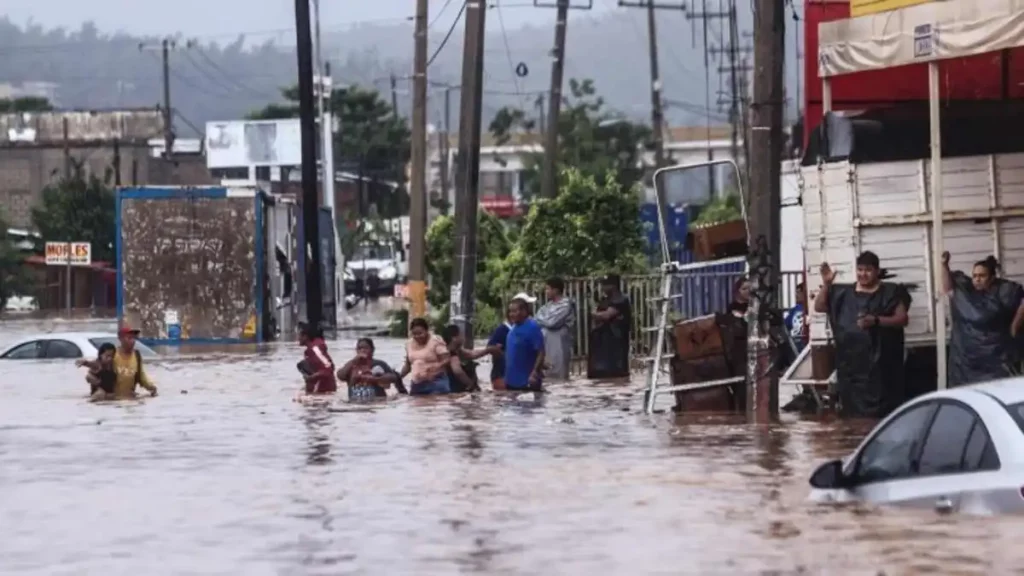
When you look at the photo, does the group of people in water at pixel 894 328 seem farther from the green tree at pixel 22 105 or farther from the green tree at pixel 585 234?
the green tree at pixel 22 105

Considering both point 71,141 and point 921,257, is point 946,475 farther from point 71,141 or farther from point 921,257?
point 71,141

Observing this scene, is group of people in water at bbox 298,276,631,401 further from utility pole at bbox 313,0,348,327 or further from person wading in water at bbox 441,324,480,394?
utility pole at bbox 313,0,348,327

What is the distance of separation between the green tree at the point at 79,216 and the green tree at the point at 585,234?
46.8 meters

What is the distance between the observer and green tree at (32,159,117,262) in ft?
262

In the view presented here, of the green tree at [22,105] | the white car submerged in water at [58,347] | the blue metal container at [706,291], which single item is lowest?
the white car submerged in water at [58,347]

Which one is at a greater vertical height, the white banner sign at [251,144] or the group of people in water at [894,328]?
the white banner sign at [251,144]

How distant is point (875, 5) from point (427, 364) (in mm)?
6374

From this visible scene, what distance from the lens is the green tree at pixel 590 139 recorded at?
10556cm

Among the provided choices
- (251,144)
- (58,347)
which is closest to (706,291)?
(58,347)

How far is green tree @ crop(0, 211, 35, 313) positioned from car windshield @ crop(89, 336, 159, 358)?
118ft

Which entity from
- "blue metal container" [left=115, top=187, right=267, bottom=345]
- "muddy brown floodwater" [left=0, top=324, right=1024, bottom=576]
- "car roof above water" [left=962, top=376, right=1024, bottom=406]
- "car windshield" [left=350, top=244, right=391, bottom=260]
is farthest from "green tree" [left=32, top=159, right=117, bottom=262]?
"car roof above water" [left=962, top=376, right=1024, bottom=406]

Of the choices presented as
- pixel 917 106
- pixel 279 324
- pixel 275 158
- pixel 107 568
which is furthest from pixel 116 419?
pixel 275 158

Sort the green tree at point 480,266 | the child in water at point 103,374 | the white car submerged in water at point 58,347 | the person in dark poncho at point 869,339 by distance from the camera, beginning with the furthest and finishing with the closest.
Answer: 1. the green tree at point 480,266
2. the white car submerged in water at point 58,347
3. the child in water at point 103,374
4. the person in dark poncho at point 869,339

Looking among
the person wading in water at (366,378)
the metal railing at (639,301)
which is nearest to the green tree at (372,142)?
the metal railing at (639,301)
